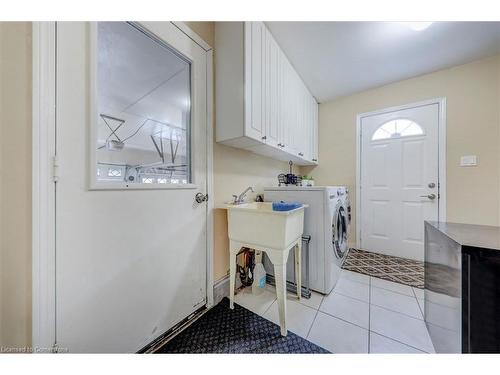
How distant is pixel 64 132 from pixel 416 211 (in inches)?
136

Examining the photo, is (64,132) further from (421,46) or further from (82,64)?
(421,46)

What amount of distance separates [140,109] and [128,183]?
47cm

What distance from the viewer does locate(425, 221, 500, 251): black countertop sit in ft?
2.45

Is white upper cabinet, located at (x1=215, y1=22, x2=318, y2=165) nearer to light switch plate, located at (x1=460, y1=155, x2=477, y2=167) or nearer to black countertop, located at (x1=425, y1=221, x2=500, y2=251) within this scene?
black countertop, located at (x1=425, y1=221, x2=500, y2=251)

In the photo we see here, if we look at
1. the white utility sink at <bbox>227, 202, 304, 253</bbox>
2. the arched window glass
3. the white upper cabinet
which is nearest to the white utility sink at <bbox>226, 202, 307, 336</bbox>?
the white utility sink at <bbox>227, 202, 304, 253</bbox>

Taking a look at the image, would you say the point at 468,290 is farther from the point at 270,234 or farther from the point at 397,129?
the point at 397,129

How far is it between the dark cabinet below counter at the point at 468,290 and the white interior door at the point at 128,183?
141 centimetres

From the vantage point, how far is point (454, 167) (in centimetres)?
220

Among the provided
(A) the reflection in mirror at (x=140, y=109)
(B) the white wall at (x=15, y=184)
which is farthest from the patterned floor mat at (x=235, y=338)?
(A) the reflection in mirror at (x=140, y=109)

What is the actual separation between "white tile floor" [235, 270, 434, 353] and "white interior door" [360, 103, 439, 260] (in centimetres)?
97

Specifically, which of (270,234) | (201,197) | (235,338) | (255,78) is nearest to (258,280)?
(235,338)

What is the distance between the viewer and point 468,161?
2.13 metres

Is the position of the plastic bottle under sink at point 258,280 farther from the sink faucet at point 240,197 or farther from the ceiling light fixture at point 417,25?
the ceiling light fixture at point 417,25
